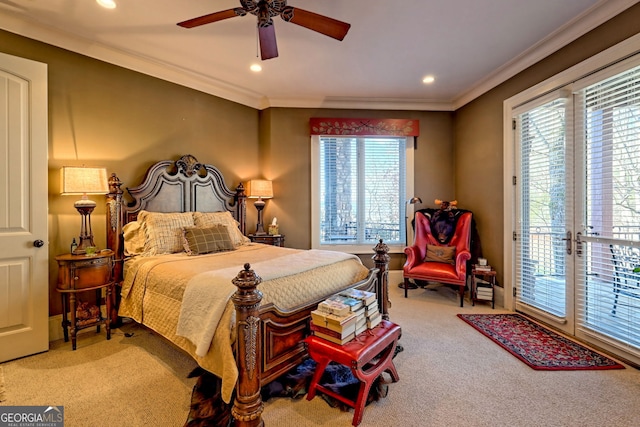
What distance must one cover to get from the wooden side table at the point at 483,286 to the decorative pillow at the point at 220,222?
2.99m

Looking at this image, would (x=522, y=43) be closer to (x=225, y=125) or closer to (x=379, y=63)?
(x=379, y=63)

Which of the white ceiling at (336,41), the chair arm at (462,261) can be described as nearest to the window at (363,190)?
the white ceiling at (336,41)

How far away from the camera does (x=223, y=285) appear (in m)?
1.93

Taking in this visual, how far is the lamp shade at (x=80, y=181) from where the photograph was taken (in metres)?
2.70

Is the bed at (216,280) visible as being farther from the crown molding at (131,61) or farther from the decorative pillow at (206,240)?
the crown molding at (131,61)

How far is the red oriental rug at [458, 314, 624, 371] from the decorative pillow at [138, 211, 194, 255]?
3291mm

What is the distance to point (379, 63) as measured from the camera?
3.51m

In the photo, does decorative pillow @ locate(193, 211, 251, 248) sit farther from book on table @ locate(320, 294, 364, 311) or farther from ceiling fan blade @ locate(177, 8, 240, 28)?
ceiling fan blade @ locate(177, 8, 240, 28)

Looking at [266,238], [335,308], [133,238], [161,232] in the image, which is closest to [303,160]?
[266,238]

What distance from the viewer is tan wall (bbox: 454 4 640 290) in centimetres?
290

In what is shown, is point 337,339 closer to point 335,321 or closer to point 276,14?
point 335,321

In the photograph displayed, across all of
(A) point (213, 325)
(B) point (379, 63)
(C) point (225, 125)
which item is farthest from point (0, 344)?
(B) point (379, 63)

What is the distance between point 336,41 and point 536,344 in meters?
3.46

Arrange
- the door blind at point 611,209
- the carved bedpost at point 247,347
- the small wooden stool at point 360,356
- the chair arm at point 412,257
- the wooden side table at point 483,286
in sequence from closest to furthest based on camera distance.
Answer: the carved bedpost at point 247,347
the small wooden stool at point 360,356
the door blind at point 611,209
the wooden side table at point 483,286
the chair arm at point 412,257
